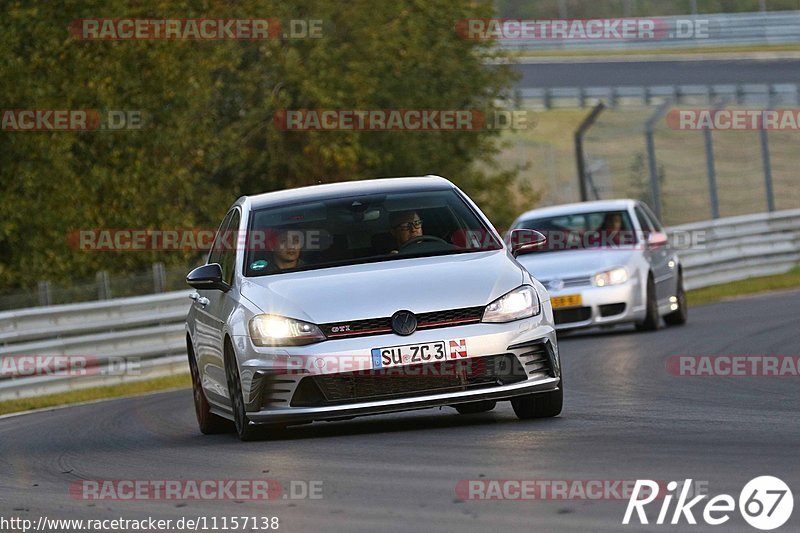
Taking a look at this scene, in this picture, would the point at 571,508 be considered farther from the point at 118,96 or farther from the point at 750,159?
the point at 750,159

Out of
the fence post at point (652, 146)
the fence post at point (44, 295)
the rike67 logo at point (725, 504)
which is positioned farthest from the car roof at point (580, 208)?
the rike67 logo at point (725, 504)

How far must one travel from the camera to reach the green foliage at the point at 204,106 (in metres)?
25.3

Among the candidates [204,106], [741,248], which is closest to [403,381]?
[741,248]

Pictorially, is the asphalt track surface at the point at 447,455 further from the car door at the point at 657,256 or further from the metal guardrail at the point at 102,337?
the car door at the point at 657,256

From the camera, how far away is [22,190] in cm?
2547

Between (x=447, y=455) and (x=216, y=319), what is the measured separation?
2789 mm

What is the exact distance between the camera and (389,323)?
9898mm

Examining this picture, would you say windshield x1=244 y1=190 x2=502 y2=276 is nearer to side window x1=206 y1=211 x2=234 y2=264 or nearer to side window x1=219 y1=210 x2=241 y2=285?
side window x1=219 y1=210 x2=241 y2=285

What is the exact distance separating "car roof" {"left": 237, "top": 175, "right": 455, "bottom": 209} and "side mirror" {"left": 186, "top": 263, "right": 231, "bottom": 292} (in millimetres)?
610

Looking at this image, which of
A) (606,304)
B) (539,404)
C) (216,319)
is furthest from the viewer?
(606,304)

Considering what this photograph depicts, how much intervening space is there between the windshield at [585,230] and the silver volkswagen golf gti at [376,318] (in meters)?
9.60

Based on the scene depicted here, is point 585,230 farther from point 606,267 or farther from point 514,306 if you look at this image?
point 514,306

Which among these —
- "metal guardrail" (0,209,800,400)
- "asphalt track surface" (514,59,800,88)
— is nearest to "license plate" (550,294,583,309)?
"metal guardrail" (0,209,800,400)

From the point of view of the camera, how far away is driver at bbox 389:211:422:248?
35.9ft
